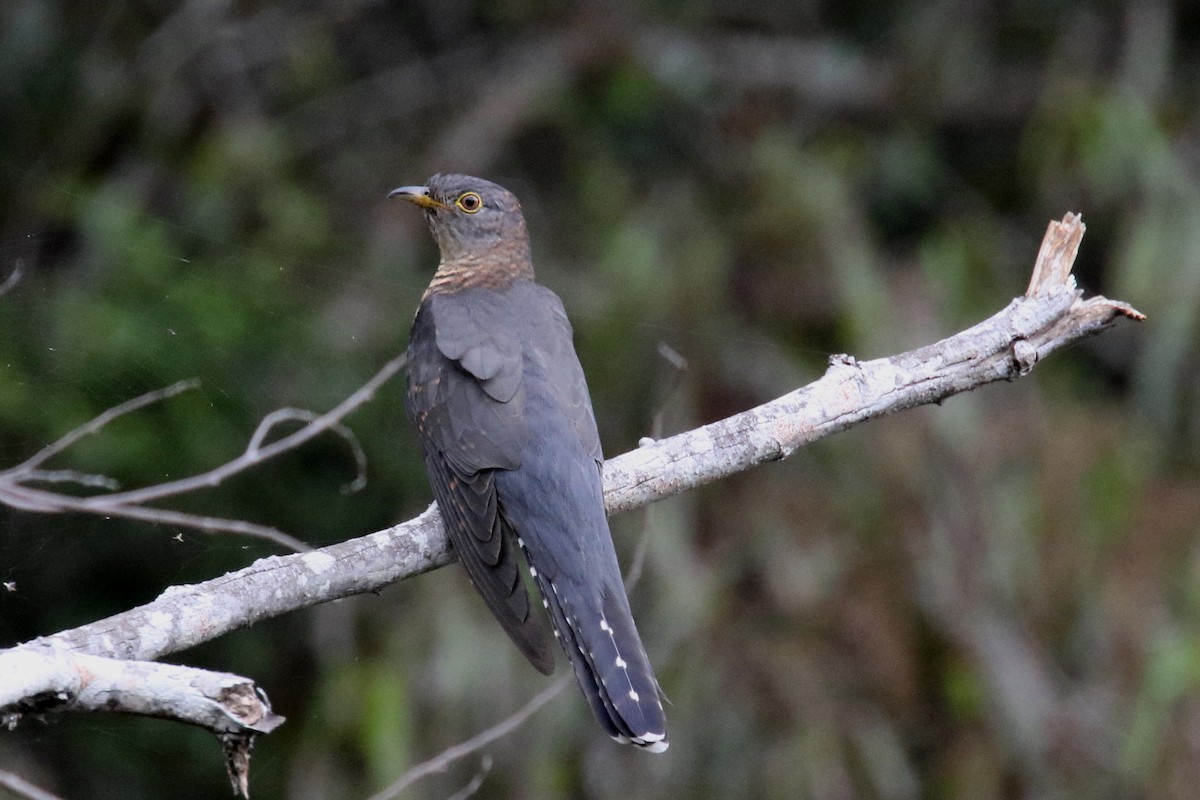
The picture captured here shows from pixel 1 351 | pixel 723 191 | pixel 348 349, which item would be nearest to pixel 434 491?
pixel 1 351

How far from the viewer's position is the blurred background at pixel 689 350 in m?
5.30

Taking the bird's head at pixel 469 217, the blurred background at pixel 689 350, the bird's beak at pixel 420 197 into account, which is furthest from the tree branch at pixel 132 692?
the bird's beak at pixel 420 197

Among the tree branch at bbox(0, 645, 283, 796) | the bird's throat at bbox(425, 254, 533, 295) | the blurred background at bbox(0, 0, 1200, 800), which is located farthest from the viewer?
the blurred background at bbox(0, 0, 1200, 800)

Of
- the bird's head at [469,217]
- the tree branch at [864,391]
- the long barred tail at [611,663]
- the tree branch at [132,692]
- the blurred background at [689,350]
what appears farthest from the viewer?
the blurred background at [689,350]

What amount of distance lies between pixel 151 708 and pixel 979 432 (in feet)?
14.1

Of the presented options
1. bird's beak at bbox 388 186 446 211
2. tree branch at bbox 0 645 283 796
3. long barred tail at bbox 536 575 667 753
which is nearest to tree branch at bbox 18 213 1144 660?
long barred tail at bbox 536 575 667 753

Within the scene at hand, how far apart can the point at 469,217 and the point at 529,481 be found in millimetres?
1328

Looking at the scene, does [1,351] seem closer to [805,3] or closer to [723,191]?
[723,191]

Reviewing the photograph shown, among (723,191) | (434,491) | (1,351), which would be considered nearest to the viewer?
(434,491)

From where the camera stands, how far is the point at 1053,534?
18.0 feet

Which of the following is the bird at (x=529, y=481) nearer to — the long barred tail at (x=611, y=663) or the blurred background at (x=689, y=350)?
the long barred tail at (x=611, y=663)

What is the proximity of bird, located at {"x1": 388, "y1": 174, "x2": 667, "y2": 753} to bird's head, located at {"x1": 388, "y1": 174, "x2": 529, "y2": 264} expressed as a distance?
1.11 ft

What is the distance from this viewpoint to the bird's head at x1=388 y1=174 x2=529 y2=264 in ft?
14.4

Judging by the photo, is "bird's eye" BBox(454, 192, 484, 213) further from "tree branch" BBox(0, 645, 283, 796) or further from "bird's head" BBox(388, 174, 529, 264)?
"tree branch" BBox(0, 645, 283, 796)
